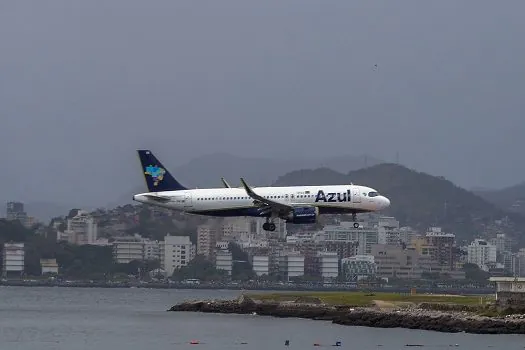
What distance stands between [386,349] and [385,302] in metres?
25.1

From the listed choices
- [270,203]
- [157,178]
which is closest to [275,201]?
[270,203]

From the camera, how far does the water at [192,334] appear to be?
9950 centimetres

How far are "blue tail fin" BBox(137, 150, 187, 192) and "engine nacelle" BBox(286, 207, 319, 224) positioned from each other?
10416 millimetres

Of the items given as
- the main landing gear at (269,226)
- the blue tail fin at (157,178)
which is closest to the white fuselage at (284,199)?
the main landing gear at (269,226)

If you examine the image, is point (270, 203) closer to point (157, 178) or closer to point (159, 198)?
point (159, 198)

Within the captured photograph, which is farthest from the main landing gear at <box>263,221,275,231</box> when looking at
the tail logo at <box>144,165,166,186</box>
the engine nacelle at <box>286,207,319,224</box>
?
the tail logo at <box>144,165,166,186</box>

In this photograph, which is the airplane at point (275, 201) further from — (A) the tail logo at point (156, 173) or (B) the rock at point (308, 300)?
(B) the rock at point (308, 300)

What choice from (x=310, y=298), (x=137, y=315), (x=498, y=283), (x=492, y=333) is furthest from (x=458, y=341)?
(x=137, y=315)

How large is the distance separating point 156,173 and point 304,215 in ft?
45.9

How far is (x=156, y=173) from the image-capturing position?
12081 centimetres

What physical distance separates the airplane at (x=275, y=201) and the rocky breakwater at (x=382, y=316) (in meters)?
7.63

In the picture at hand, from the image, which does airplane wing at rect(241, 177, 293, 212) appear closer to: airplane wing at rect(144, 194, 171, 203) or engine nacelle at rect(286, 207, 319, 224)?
engine nacelle at rect(286, 207, 319, 224)

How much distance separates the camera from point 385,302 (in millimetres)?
121375

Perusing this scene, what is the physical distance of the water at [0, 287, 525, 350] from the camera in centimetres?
9950
